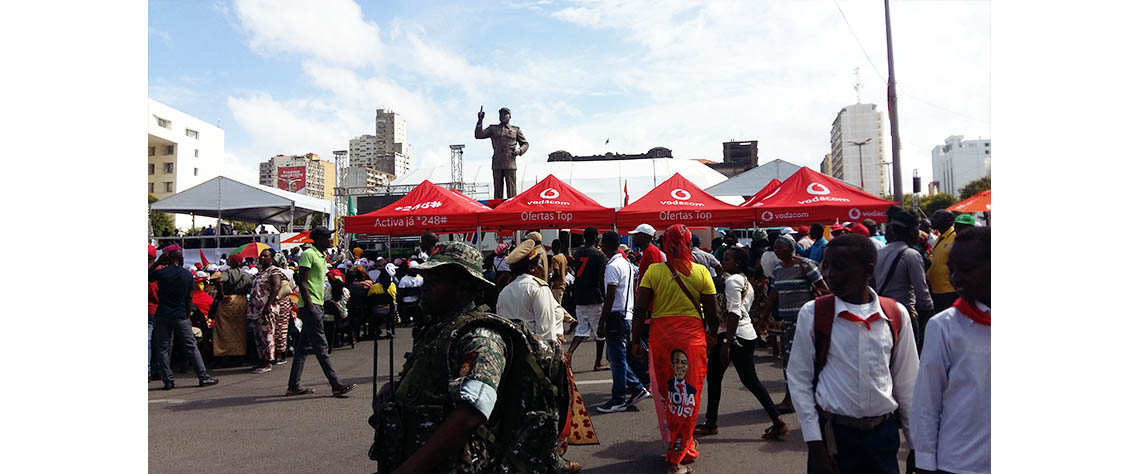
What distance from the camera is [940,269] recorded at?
5.42m

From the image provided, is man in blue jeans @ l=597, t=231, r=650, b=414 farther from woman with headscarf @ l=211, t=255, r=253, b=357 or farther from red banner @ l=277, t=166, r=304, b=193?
Result: red banner @ l=277, t=166, r=304, b=193

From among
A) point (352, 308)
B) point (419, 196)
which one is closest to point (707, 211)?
point (419, 196)

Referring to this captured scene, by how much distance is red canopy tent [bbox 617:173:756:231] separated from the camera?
1045cm

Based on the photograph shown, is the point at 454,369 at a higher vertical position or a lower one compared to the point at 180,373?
higher

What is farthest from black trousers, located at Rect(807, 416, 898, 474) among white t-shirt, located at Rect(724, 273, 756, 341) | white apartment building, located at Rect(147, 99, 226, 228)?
white apartment building, located at Rect(147, 99, 226, 228)

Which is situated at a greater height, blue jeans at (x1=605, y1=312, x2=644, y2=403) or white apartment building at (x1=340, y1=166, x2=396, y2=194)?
white apartment building at (x1=340, y1=166, x2=396, y2=194)

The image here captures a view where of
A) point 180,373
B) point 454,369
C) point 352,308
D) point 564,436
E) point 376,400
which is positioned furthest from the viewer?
point 352,308

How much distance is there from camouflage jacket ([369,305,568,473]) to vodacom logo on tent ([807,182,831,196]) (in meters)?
8.85

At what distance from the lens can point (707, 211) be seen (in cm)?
1051

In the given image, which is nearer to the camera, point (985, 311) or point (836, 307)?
point (985, 311)

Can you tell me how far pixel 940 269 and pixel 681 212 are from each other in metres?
5.30

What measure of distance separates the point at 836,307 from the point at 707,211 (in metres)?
8.22

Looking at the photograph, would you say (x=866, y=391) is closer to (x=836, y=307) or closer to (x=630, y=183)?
(x=836, y=307)

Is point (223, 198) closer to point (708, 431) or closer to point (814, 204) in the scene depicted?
point (814, 204)
